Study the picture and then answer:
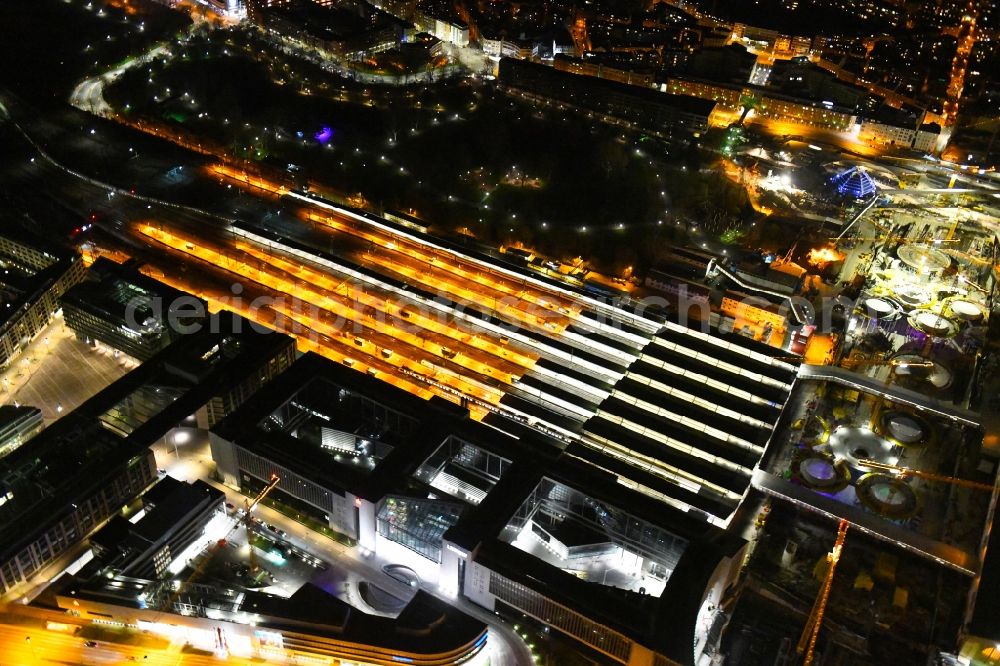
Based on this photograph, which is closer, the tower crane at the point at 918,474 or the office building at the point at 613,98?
the tower crane at the point at 918,474

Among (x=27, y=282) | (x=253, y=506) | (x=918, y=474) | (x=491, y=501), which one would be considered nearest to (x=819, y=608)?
(x=918, y=474)

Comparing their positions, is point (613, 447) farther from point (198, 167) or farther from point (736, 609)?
point (198, 167)

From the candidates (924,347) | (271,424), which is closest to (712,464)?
(924,347)

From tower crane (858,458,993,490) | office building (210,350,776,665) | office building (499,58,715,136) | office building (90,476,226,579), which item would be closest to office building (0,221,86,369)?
office building (90,476,226,579)

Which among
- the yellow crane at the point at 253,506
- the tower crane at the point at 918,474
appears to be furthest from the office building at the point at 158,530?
the tower crane at the point at 918,474

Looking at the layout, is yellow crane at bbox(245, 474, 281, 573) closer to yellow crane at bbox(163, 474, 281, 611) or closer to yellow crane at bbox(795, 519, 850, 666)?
yellow crane at bbox(163, 474, 281, 611)

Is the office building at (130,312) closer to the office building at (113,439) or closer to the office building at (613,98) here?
the office building at (113,439)

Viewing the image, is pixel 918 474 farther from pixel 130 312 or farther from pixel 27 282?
pixel 27 282
